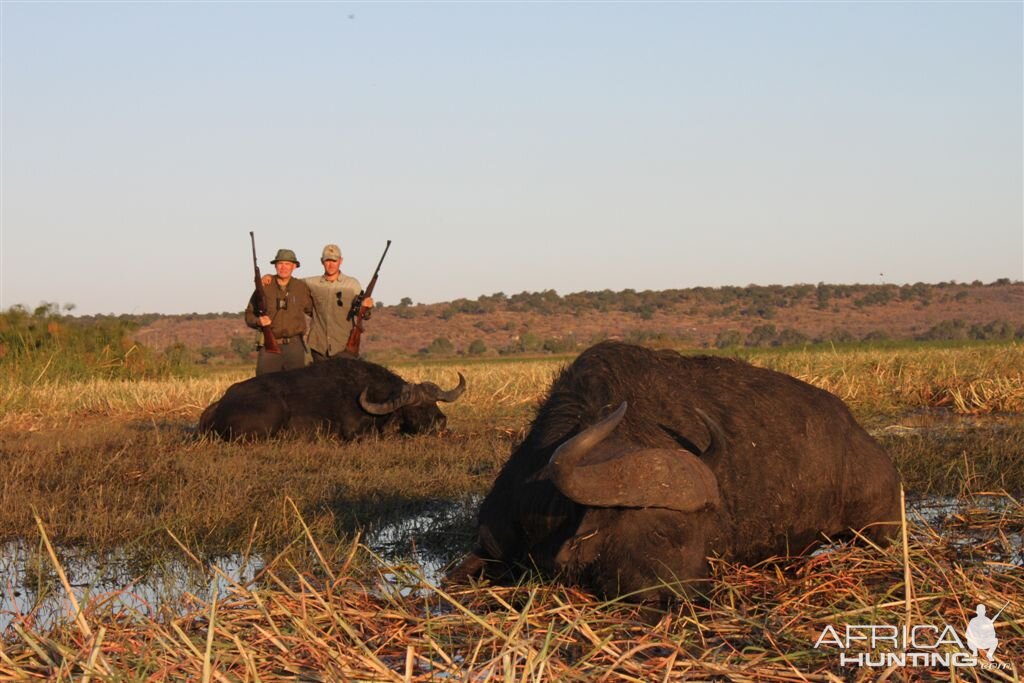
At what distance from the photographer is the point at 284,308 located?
1555 centimetres

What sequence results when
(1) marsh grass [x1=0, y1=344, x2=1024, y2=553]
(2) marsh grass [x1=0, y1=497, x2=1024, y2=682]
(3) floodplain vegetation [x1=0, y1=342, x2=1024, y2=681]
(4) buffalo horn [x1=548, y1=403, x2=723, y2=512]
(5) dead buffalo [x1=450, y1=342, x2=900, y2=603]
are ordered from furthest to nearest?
1. (1) marsh grass [x1=0, y1=344, x2=1024, y2=553]
2. (5) dead buffalo [x1=450, y1=342, x2=900, y2=603]
3. (4) buffalo horn [x1=548, y1=403, x2=723, y2=512]
4. (3) floodplain vegetation [x1=0, y1=342, x2=1024, y2=681]
5. (2) marsh grass [x1=0, y1=497, x2=1024, y2=682]

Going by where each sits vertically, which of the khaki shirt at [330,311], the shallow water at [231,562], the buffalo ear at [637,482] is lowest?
the shallow water at [231,562]

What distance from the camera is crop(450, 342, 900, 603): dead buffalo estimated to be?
484 centimetres

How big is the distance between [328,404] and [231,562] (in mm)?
7149

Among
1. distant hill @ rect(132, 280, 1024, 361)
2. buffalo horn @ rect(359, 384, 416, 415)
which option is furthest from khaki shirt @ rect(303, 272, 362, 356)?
distant hill @ rect(132, 280, 1024, 361)

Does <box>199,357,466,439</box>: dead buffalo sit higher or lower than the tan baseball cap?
lower

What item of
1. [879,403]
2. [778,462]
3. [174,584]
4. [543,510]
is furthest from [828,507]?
[879,403]

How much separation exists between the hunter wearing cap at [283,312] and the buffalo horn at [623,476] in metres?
11.1

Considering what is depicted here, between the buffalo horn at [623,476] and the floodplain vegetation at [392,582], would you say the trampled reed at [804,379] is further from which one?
the buffalo horn at [623,476]

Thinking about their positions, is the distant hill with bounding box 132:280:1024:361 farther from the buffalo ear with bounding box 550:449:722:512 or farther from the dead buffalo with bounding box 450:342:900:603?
the buffalo ear with bounding box 550:449:722:512

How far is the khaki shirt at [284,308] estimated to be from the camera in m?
15.5

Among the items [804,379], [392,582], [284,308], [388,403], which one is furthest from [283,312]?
[392,582]

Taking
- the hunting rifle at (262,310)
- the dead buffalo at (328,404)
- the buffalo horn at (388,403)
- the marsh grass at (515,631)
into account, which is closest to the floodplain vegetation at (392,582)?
the marsh grass at (515,631)

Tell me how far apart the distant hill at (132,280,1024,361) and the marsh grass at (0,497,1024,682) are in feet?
202
